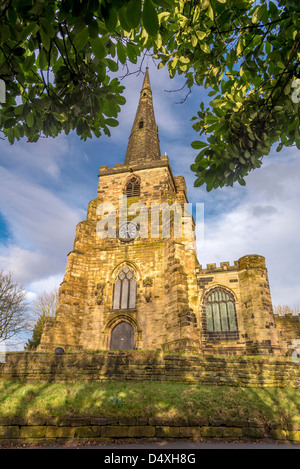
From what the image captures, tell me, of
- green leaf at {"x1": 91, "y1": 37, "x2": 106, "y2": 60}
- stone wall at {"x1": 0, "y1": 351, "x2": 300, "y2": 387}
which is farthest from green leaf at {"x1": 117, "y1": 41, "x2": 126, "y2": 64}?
stone wall at {"x1": 0, "y1": 351, "x2": 300, "y2": 387}

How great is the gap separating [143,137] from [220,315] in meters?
17.2

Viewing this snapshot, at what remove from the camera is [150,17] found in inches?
61.7

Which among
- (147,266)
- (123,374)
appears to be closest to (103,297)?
(147,266)

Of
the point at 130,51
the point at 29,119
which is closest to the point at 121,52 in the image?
the point at 130,51

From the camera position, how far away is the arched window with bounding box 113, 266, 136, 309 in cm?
1656

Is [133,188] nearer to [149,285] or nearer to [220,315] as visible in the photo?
[149,285]

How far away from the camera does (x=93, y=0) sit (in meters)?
1.82

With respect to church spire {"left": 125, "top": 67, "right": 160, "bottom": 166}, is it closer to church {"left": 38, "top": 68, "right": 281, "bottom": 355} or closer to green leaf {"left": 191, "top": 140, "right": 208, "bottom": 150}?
church {"left": 38, "top": 68, "right": 281, "bottom": 355}

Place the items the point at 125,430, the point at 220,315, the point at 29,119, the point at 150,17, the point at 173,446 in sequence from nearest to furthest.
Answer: the point at 150,17
the point at 29,119
the point at 173,446
the point at 125,430
the point at 220,315

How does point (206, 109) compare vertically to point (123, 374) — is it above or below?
above

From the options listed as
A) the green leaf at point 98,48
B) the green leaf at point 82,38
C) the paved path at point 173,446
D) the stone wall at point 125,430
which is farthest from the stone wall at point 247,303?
the green leaf at point 82,38
